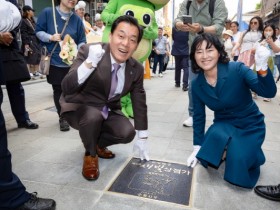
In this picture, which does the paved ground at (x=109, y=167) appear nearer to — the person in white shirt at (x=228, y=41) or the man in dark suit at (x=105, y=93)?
the man in dark suit at (x=105, y=93)

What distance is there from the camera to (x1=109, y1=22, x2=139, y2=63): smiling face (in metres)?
2.02

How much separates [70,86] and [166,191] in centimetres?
101

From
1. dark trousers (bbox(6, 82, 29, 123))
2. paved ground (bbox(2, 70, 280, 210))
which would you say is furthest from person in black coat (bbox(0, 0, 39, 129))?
paved ground (bbox(2, 70, 280, 210))

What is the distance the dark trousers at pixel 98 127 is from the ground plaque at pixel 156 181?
10.5 inches

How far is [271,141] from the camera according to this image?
2986 millimetres

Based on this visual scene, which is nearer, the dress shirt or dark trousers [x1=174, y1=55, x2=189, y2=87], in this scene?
the dress shirt

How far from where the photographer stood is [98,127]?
84.2 inches

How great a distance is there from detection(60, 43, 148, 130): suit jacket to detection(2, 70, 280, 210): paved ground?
497mm

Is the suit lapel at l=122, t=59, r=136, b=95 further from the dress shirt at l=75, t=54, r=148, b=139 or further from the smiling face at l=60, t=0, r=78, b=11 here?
the smiling face at l=60, t=0, r=78, b=11

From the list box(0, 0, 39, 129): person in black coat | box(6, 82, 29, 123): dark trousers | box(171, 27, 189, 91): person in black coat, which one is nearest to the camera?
box(0, 0, 39, 129): person in black coat

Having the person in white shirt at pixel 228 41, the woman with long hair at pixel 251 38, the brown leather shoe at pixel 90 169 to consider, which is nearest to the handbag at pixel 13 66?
the brown leather shoe at pixel 90 169

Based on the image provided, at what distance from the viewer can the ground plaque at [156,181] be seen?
1.89 metres

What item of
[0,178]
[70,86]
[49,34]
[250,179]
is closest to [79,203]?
[0,178]

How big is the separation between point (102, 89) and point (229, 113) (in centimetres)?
103
